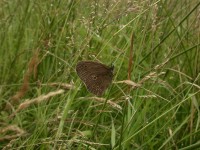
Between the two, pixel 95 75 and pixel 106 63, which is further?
pixel 106 63

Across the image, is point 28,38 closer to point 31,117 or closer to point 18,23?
point 18,23

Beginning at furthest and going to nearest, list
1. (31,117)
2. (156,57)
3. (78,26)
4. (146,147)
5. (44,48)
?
(78,26), (156,57), (44,48), (31,117), (146,147)

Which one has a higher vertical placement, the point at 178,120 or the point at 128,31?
the point at 128,31

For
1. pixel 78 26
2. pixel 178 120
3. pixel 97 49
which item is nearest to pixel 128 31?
pixel 97 49

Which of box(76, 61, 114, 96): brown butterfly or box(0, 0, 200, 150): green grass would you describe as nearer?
box(76, 61, 114, 96): brown butterfly
